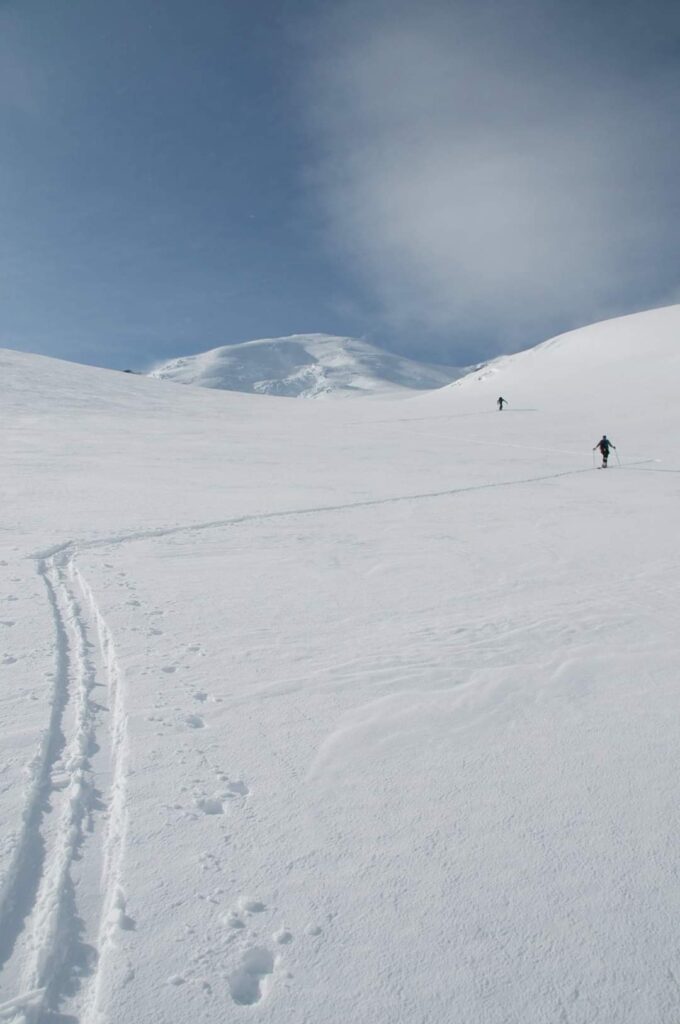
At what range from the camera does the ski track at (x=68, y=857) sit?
2789mm

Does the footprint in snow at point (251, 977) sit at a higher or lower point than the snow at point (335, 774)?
lower

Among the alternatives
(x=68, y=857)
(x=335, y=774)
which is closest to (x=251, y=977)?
(x=68, y=857)

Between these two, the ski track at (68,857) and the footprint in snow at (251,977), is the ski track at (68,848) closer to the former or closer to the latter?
the ski track at (68,857)

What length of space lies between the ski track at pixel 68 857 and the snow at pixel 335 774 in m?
0.01

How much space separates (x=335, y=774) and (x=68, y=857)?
1.73m

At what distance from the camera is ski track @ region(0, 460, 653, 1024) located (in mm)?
2775

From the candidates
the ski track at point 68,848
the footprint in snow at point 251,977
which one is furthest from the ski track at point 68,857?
the footprint in snow at point 251,977

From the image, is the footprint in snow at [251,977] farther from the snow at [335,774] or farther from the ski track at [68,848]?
the ski track at [68,848]

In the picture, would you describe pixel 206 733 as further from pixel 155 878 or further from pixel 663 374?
pixel 663 374

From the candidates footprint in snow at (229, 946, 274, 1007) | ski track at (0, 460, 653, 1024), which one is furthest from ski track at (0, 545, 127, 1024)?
footprint in snow at (229, 946, 274, 1007)

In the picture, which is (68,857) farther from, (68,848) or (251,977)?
(251,977)

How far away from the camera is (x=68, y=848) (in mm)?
3484

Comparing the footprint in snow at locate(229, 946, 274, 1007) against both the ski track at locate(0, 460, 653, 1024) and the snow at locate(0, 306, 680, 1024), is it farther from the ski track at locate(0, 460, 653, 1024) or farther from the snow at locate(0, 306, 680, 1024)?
the ski track at locate(0, 460, 653, 1024)

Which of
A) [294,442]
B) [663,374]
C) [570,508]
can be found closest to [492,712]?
[570,508]
